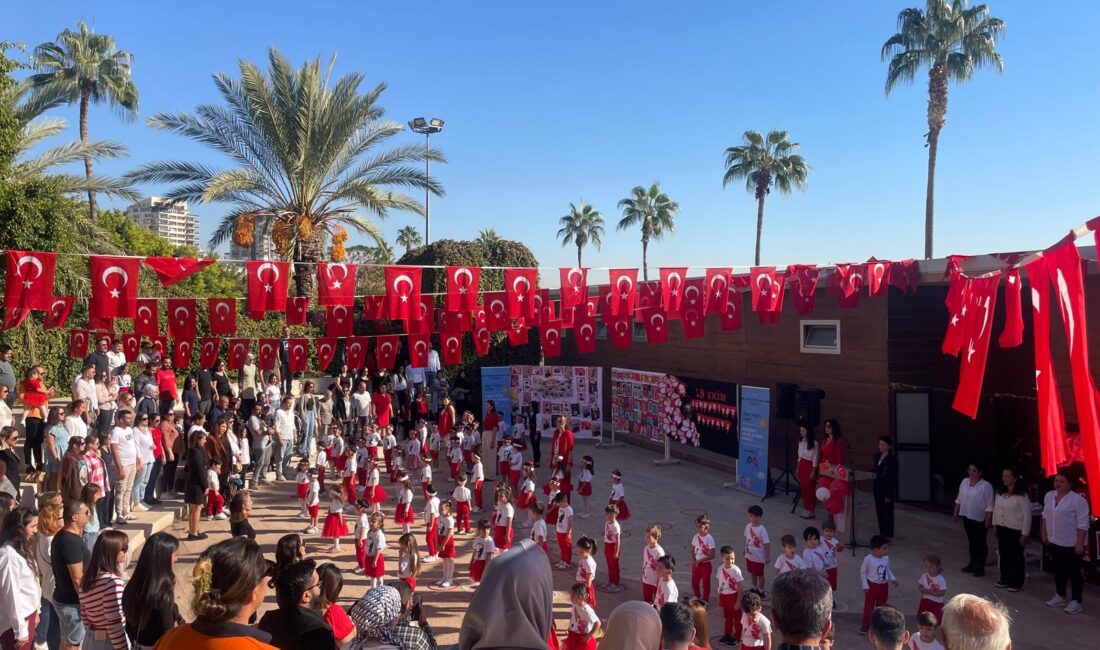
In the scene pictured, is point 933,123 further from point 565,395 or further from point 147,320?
point 147,320

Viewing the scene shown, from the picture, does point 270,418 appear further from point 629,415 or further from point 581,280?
point 629,415

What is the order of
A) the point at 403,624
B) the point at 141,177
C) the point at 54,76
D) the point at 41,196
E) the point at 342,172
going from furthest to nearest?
the point at 54,76 → the point at 342,172 → the point at 141,177 → the point at 41,196 → the point at 403,624

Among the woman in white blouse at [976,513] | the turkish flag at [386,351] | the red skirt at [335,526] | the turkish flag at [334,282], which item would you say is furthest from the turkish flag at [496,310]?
the woman in white blouse at [976,513]

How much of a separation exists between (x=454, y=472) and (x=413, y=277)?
15.6ft

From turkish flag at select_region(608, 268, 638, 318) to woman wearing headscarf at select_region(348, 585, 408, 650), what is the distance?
10082mm

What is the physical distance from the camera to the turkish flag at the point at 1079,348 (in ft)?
12.7

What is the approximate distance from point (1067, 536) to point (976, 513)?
123 centimetres

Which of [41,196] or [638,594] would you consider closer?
[638,594]

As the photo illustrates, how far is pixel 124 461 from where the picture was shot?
11492 mm

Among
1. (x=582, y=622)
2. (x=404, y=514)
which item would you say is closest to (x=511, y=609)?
(x=582, y=622)

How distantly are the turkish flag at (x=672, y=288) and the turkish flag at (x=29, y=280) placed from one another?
34.2ft

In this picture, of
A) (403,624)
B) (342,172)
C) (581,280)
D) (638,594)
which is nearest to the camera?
→ (403,624)

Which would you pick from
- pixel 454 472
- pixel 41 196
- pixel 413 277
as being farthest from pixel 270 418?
pixel 41 196

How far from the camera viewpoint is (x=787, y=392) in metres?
14.5
